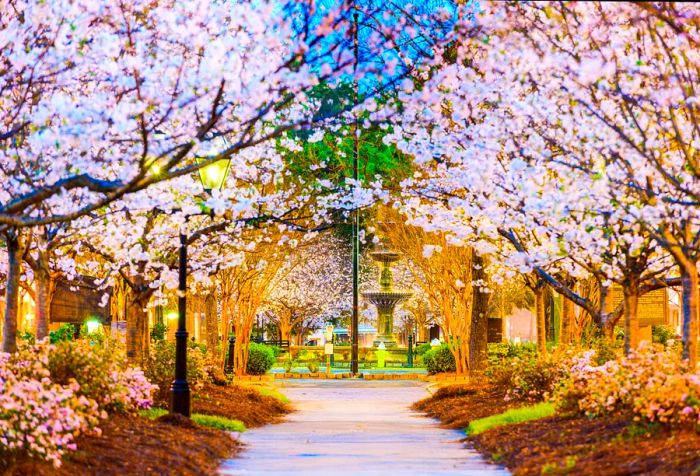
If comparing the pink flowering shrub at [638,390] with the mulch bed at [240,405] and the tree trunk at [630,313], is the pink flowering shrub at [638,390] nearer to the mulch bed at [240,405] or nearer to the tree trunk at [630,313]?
the tree trunk at [630,313]

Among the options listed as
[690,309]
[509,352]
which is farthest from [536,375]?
[509,352]

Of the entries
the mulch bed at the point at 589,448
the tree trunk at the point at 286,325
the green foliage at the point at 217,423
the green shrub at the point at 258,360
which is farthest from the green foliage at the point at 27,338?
the tree trunk at the point at 286,325

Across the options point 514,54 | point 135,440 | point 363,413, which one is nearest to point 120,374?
point 135,440

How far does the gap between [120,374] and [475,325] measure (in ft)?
44.6

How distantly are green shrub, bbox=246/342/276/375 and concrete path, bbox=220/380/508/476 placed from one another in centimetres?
850


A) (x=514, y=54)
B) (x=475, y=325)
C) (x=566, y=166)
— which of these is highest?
(x=514, y=54)

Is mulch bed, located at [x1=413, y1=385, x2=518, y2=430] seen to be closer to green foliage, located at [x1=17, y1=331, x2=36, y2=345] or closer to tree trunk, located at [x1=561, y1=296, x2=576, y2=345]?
tree trunk, located at [x1=561, y1=296, x2=576, y2=345]

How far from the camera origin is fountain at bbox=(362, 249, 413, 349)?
4078cm

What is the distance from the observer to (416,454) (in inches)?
478

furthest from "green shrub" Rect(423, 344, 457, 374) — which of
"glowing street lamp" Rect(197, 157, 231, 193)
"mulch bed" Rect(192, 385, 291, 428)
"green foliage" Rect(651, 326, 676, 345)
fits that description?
"glowing street lamp" Rect(197, 157, 231, 193)

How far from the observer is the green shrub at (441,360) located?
31734mm

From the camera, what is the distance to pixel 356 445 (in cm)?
1312

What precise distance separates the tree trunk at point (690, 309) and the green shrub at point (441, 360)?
19864 millimetres

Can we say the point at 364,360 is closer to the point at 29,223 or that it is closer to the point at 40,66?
the point at 40,66
